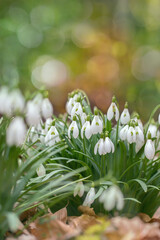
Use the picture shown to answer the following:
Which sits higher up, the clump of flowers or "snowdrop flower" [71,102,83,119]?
"snowdrop flower" [71,102,83,119]

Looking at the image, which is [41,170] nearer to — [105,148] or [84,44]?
[105,148]

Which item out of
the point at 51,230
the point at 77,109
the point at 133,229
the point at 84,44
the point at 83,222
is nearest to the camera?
the point at 133,229

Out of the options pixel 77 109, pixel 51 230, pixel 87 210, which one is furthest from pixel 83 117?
pixel 51 230

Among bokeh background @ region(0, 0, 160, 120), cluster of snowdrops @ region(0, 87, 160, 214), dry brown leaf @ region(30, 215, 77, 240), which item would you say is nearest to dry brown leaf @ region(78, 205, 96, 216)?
cluster of snowdrops @ region(0, 87, 160, 214)

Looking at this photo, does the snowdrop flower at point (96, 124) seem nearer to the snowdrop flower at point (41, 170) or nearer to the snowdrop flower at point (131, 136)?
the snowdrop flower at point (131, 136)

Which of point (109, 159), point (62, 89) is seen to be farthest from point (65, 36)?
point (109, 159)

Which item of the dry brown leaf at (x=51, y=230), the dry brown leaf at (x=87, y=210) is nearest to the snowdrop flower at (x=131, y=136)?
the dry brown leaf at (x=87, y=210)

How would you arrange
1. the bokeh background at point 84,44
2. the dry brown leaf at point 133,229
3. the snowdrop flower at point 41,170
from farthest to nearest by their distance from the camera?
the bokeh background at point 84,44 → the snowdrop flower at point 41,170 → the dry brown leaf at point 133,229

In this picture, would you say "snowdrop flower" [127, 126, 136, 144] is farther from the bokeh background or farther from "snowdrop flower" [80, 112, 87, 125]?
the bokeh background

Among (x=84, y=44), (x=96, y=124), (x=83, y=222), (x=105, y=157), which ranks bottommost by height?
(x=83, y=222)

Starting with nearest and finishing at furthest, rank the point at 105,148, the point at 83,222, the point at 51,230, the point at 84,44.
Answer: the point at 51,230
the point at 83,222
the point at 105,148
the point at 84,44
